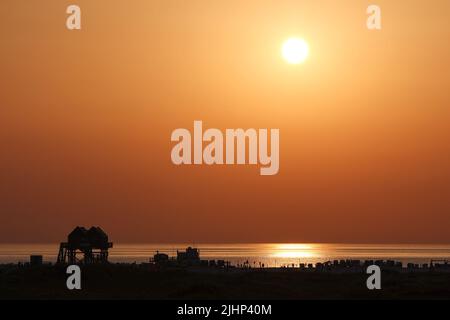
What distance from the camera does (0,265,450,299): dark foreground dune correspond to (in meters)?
66.8

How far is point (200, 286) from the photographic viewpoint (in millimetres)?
68938

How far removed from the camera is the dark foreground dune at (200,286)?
66750mm

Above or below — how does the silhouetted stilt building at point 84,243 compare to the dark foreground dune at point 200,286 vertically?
above

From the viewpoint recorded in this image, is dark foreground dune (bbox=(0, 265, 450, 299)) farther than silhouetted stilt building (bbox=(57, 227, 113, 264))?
No

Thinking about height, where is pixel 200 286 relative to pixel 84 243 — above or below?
below

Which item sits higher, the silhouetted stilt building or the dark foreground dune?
the silhouetted stilt building

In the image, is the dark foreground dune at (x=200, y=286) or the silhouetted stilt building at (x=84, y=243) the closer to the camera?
the dark foreground dune at (x=200, y=286)
